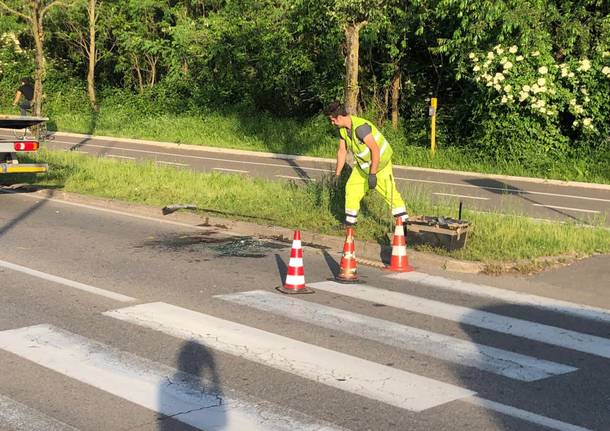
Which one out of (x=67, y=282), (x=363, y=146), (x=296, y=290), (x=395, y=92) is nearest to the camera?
(x=296, y=290)

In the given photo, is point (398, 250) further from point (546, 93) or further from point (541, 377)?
point (546, 93)

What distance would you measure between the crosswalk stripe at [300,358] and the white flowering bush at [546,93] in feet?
55.6

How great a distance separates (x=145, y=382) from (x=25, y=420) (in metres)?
0.87

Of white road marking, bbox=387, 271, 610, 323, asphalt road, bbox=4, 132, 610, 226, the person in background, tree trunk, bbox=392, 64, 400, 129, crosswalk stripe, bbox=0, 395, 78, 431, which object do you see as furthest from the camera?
tree trunk, bbox=392, 64, 400, 129

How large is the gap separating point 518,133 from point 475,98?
7.06ft

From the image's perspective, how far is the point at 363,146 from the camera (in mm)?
10258

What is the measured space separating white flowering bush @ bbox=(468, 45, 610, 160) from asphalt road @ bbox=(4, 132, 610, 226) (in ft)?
7.51

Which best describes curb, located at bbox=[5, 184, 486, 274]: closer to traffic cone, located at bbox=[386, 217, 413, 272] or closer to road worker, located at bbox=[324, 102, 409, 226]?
traffic cone, located at bbox=[386, 217, 413, 272]

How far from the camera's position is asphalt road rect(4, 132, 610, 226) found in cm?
1548

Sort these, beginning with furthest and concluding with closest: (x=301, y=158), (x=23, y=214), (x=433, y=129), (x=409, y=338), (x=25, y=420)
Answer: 1. (x=301, y=158)
2. (x=433, y=129)
3. (x=23, y=214)
4. (x=409, y=338)
5. (x=25, y=420)

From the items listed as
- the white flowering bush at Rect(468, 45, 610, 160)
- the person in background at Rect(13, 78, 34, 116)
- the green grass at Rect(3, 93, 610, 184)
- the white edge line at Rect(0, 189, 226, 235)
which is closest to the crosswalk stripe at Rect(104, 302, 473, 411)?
the white edge line at Rect(0, 189, 226, 235)

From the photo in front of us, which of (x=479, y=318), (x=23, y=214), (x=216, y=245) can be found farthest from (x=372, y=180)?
(x=23, y=214)

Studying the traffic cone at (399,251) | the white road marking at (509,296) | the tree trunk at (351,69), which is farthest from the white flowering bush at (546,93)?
the white road marking at (509,296)

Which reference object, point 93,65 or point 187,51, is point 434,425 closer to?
point 187,51
